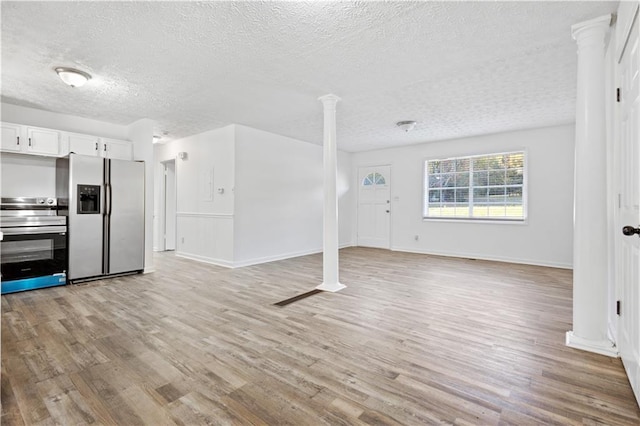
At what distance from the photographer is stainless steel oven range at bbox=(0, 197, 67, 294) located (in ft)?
12.1

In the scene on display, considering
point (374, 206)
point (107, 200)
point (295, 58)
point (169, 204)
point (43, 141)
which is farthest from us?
point (374, 206)

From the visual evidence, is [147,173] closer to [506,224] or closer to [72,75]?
[72,75]

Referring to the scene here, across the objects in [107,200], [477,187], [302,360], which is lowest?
[302,360]

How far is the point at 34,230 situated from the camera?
3.85 meters

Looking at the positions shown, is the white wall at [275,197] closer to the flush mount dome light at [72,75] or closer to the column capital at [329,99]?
the column capital at [329,99]

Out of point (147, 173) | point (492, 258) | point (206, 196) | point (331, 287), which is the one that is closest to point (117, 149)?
point (147, 173)

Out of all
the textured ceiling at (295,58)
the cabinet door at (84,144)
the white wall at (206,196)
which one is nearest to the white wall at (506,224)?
the textured ceiling at (295,58)

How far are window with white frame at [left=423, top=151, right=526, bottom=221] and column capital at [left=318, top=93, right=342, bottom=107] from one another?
3627mm

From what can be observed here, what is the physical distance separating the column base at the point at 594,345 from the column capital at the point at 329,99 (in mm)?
3352

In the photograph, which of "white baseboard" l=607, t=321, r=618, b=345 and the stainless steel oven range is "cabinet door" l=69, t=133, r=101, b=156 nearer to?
the stainless steel oven range

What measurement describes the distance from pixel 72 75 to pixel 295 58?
2317mm

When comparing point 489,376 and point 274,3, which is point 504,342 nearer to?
point 489,376

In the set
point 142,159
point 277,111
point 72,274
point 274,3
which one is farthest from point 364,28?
point 72,274

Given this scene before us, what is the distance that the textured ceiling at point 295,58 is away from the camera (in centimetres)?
224
